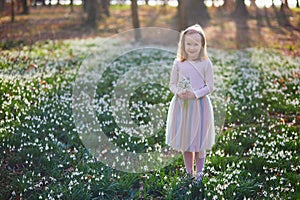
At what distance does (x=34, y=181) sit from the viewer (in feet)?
18.0

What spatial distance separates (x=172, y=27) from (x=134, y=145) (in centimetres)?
2338

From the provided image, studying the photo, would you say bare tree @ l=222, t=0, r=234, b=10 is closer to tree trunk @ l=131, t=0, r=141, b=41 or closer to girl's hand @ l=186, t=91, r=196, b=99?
tree trunk @ l=131, t=0, r=141, b=41

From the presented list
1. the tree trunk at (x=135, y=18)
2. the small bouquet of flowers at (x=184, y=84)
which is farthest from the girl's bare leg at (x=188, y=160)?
the tree trunk at (x=135, y=18)

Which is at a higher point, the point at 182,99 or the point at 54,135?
the point at 182,99

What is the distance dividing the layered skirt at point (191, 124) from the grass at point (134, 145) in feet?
1.80

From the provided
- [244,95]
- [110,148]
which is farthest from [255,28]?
[110,148]

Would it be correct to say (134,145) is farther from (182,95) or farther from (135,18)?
(135,18)

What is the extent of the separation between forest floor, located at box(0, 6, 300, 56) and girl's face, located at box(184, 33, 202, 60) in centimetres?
1296

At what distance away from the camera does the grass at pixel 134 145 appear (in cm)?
522

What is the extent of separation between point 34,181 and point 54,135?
171cm

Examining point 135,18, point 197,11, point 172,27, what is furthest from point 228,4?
point 135,18

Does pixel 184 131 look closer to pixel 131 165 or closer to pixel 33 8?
pixel 131 165

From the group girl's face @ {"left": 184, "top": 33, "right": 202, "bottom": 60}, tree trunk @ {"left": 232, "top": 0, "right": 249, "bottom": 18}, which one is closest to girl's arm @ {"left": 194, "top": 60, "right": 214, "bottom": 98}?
girl's face @ {"left": 184, "top": 33, "right": 202, "bottom": 60}

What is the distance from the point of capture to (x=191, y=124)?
5.13m
